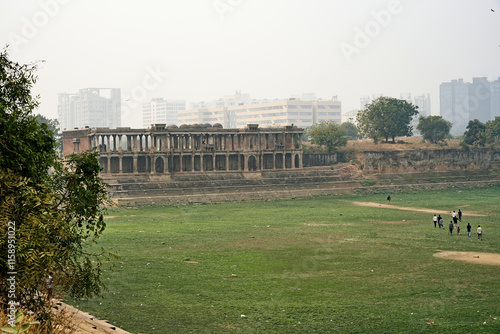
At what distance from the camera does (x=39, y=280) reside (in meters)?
17.6

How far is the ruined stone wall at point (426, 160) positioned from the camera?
112750 mm

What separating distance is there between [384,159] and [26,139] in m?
98.4

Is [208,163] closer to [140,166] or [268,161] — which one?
[268,161]

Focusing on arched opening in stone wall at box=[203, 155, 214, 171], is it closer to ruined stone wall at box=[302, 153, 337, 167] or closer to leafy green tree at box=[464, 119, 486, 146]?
ruined stone wall at box=[302, 153, 337, 167]

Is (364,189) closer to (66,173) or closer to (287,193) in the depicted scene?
(287,193)

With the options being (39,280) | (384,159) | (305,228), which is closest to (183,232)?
(305,228)

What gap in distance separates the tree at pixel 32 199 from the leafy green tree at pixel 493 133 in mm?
117032

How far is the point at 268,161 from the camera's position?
4254 inches

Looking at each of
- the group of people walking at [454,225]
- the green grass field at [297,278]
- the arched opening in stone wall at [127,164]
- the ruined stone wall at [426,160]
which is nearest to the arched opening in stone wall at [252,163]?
the arched opening in stone wall at [127,164]

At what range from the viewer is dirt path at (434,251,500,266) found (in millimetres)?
36434

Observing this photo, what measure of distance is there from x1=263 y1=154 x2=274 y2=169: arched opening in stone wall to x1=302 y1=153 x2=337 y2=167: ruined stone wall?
8310 millimetres

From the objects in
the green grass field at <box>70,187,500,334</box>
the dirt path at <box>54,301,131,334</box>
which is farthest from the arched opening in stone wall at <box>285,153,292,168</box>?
the dirt path at <box>54,301,131,334</box>

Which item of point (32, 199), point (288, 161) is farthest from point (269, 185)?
point (32, 199)

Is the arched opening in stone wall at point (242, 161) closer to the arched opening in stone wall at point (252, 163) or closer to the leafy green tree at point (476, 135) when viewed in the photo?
the arched opening in stone wall at point (252, 163)
